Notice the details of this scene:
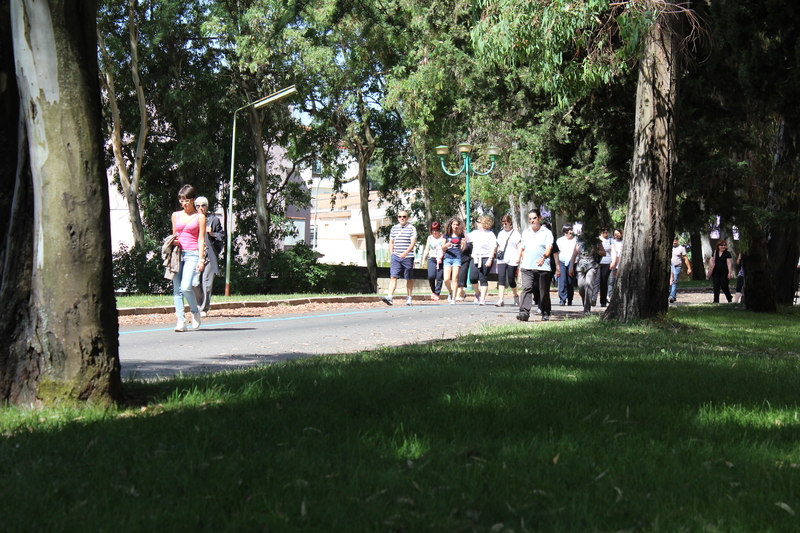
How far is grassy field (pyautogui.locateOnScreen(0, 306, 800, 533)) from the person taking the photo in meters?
3.23

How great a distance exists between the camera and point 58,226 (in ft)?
16.1

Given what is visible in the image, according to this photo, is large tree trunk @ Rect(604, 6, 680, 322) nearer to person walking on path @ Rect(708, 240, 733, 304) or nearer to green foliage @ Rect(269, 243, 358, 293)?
person walking on path @ Rect(708, 240, 733, 304)

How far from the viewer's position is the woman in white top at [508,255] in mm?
17047

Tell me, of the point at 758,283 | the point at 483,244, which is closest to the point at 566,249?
the point at 483,244

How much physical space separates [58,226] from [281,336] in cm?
752

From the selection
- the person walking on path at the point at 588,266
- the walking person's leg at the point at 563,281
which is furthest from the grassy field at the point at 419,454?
the walking person's leg at the point at 563,281

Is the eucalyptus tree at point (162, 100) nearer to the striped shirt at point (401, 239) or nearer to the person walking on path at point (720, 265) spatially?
the striped shirt at point (401, 239)

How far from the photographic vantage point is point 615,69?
1204 cm

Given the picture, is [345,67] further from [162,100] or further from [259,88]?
[162,100]

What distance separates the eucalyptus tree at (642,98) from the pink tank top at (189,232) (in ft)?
15.5

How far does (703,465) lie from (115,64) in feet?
95.5

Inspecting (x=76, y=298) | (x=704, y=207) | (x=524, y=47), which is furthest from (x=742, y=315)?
(x=76, y=298)

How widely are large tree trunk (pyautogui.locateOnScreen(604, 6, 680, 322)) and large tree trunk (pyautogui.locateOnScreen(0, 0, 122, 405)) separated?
896 cm

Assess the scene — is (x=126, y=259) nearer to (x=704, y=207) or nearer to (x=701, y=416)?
(x=704, y=207)
